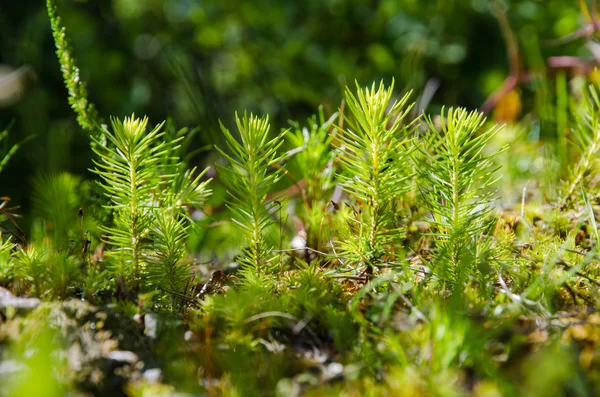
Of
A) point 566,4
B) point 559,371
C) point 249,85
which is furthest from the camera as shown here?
point 249,85

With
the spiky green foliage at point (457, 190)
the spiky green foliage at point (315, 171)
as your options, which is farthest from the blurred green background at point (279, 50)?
the spiky green foliage at point (457, 190)

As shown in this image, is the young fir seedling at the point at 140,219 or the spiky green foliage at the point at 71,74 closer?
the young fir seedling at the point at 140,219

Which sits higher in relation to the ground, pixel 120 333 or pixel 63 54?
pixel 63 54

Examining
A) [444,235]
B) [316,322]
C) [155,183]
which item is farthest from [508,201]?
[155,183]

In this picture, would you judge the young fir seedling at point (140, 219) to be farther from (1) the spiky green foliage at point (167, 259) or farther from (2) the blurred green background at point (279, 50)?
(2) the blurred green background at point (279, 50)

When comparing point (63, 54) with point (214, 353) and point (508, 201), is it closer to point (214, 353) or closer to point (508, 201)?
point (214, 353)

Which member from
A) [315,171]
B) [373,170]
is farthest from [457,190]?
[315,171]

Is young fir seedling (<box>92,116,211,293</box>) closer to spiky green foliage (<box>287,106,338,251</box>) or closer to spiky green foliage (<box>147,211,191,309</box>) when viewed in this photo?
spiky green foliage (<box>147,211,191,309</box>)
